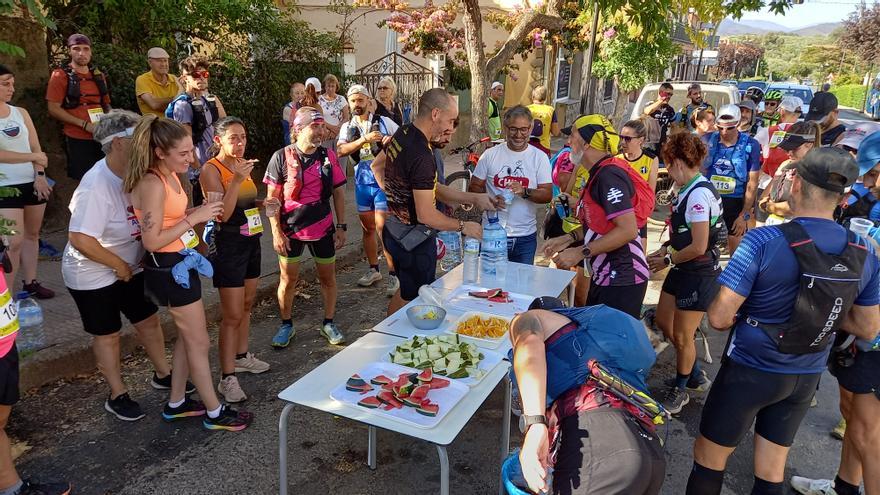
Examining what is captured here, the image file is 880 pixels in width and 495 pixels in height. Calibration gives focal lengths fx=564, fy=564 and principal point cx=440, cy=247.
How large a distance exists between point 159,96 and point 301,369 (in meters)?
3.72

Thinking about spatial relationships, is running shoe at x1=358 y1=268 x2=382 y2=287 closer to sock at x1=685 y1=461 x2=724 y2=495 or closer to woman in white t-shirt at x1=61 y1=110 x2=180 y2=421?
woman in white t-shirt at x1=61 y1=110 x2=180 y2=421

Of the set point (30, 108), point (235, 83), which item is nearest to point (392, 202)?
point (30, 108)

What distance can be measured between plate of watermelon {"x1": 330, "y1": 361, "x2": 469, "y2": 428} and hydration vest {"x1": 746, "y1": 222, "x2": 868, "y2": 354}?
141 cm

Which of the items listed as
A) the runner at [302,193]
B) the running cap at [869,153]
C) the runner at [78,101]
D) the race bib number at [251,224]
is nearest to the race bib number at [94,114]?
the runner at [78,101]

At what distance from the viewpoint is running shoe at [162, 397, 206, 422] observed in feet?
11.9

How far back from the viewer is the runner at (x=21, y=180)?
4.29m

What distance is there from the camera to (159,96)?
620 cm

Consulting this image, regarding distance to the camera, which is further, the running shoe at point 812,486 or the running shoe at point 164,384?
the running shoe at point 164,384

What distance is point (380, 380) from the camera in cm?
259

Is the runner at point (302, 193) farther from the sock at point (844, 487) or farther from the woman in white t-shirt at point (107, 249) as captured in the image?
the sock at point (844, 487)

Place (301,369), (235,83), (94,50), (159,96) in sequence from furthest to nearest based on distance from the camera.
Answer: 1. (235,83)
2. (94,50)
3. (159,96)
4. (301,369)

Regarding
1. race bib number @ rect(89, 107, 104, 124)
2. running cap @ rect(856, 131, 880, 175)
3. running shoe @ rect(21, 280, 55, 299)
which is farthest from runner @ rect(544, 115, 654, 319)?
race bib number @ rect(89, 107, 104, 124)

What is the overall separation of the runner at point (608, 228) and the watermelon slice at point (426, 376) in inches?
56.5

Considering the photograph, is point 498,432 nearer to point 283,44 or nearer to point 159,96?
point 159,96
